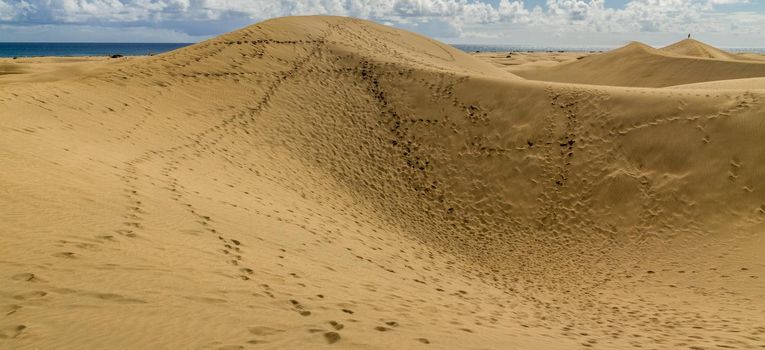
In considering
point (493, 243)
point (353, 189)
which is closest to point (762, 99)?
point (493, 243)

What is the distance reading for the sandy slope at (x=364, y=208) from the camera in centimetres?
541

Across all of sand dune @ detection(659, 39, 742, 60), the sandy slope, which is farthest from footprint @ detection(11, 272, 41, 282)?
sand dune @ detection(659, 39, 742, 60)

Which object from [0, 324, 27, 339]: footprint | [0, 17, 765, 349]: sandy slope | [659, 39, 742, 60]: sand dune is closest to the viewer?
[0, 324, 27, 339]: footprint

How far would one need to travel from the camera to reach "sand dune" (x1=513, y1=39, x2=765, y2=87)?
3709cm

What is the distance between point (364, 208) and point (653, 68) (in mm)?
37525

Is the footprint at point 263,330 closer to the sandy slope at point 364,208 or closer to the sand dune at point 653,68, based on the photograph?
the sandy slope at point 364,208

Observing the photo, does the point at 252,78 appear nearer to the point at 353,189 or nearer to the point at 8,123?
the point at 353,189

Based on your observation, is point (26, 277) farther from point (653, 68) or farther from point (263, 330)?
point (653, 68)

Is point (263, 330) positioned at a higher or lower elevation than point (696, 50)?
lower

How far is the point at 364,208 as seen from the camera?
13.7 m

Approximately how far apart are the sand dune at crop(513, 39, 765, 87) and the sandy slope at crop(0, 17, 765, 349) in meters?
25.8

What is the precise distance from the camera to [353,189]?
14633 millimetres

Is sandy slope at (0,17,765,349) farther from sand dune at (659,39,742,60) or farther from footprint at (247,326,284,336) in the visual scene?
sand dune at (659,39,742,60)

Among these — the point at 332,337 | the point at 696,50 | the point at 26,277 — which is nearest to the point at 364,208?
the point at 332,337
